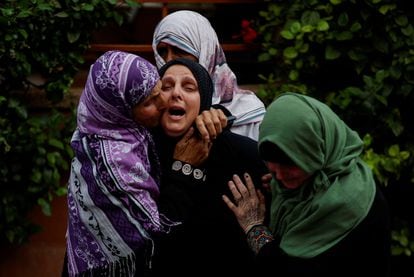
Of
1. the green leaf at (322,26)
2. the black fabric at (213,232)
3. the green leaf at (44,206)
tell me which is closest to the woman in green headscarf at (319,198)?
the black fabric at (213,232)

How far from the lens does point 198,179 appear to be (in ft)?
9.33

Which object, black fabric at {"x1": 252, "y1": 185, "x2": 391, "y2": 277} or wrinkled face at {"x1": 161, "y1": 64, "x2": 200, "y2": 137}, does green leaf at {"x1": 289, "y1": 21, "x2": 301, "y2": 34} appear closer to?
wrinkled face at {"x1": 161, "y1": 64, "x2": 200, "y2": 137}

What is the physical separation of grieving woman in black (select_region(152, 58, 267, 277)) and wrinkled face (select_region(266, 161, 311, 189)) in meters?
0.26

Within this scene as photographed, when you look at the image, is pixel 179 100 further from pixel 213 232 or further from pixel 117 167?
pixel 213 232

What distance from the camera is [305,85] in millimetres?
4930

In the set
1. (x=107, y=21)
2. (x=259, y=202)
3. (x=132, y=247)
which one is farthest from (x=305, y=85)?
(x=132, y=247)

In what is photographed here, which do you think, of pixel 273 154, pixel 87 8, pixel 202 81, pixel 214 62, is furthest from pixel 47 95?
pixel 273 154

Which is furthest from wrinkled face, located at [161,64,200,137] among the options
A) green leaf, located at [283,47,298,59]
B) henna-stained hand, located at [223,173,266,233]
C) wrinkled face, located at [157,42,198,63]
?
green leaf, located at [283,47,298,59]

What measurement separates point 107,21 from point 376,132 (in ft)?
5.88

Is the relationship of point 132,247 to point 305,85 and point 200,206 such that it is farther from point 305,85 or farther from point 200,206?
point 305,85

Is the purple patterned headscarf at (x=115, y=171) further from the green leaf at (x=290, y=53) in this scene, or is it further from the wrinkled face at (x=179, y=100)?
the green leaf at (x=290, y=53)

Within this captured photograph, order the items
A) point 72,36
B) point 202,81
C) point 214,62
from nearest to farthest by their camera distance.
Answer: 1. point 202,81
2. point 214,62
3. point 72,36

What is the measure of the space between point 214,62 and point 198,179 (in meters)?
0.97

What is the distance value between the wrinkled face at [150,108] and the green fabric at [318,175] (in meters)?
0.38
